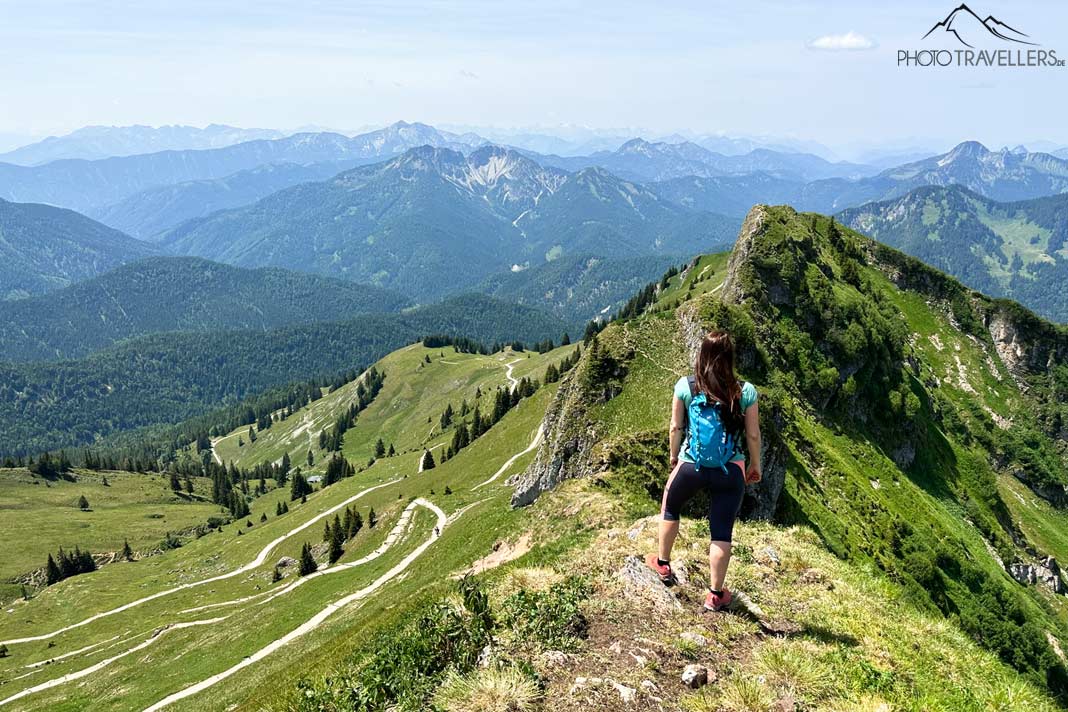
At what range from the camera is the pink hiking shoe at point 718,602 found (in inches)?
480

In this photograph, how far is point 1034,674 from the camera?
50.2m

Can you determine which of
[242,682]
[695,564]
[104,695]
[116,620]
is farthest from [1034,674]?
[116,620]

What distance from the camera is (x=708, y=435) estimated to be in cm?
1102

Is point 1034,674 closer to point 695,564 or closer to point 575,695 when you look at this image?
point 695,564

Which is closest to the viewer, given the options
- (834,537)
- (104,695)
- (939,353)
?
(834,537)

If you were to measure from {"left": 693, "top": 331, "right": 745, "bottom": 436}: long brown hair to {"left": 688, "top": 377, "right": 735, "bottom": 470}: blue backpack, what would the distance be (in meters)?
0.13

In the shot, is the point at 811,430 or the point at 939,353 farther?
the point at 939,353

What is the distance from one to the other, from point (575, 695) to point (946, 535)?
65.4 metres

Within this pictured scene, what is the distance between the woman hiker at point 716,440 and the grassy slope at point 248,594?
1274 centimetres

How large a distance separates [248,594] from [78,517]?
127696 mm

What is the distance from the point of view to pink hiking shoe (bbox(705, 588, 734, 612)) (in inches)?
480

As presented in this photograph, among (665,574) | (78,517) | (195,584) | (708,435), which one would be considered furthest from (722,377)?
(78,517)

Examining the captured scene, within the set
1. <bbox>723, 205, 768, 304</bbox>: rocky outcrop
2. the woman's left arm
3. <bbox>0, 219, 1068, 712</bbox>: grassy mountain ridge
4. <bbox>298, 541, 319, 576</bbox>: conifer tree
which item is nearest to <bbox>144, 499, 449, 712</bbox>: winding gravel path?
<bbox>0, 219, 1068, 712</bbox>: grassy mountain ridge

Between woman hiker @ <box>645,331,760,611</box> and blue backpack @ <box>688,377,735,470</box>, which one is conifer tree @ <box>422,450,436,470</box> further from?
blue backpack @ <box>688,377,735,470</box>
